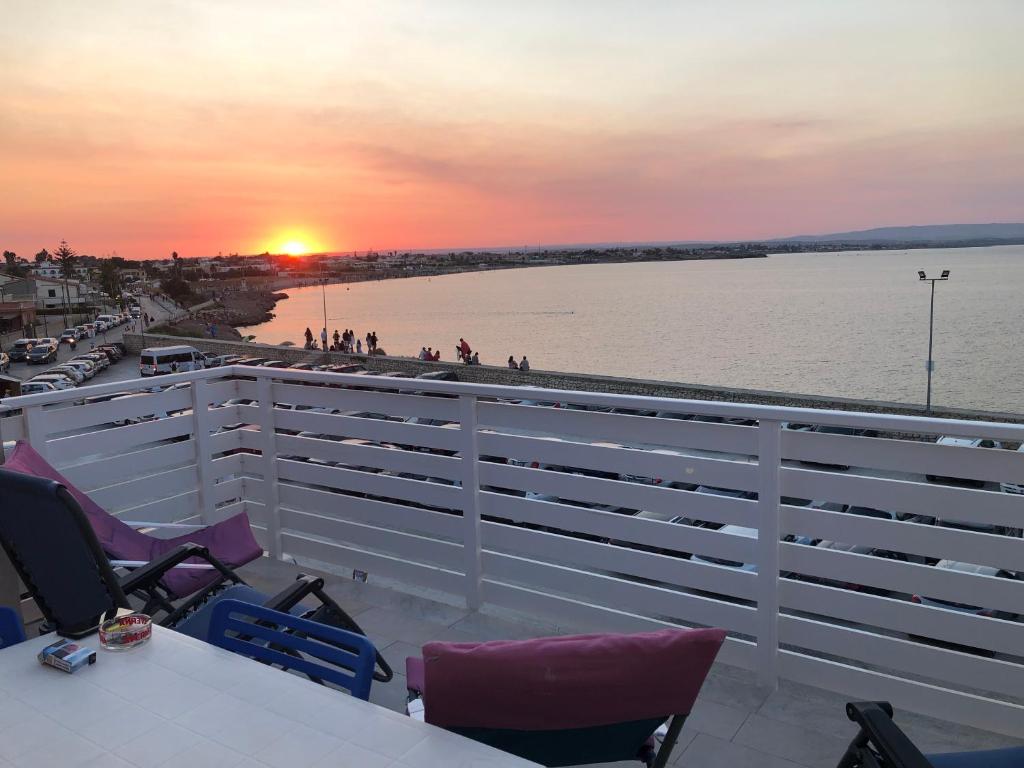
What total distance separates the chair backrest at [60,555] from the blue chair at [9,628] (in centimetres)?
6

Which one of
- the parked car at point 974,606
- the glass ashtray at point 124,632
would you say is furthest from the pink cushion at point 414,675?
the parked car at point 974,606

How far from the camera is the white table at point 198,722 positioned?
48.5 inches

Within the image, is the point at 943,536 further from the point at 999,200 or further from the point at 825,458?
the point at 999,200

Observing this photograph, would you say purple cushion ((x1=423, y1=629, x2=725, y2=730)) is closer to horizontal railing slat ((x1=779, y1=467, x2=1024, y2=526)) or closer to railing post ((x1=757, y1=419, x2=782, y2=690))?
horizontal railing slat ((x1=779, y1=467, x2=1024, y2=526))

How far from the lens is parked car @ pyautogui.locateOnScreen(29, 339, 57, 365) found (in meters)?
41.1

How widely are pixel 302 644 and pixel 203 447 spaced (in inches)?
108

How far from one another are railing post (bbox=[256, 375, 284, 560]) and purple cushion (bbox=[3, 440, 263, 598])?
2.66 feet

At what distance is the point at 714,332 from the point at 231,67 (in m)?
64.9

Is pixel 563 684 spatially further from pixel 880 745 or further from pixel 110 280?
pixel 110 280

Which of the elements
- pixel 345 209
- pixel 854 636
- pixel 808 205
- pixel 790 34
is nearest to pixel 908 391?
pixel 808 205

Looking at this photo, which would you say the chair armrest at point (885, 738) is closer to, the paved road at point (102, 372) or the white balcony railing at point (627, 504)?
the white balcony railing at point (627, 504)

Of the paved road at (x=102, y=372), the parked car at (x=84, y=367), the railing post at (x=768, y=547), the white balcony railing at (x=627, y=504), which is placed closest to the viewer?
the white balcony railing at (x=627, y=504)

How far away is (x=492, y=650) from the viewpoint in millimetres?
1302

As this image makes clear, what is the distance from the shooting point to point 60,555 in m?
1.83
